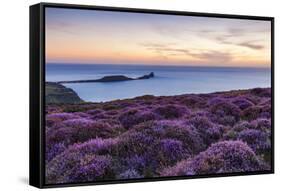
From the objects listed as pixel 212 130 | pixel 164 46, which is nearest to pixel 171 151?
pixel 212 130

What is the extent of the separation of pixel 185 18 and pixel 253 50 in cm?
101

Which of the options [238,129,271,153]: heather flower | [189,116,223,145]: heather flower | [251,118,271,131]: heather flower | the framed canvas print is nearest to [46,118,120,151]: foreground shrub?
the framed canvas print

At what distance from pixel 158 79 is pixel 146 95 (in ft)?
0.73

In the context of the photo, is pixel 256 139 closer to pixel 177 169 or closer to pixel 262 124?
pixel 262 124

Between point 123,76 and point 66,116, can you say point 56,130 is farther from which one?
point 123,76

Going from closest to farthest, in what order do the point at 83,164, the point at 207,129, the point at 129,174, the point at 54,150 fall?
1. the point at 54,150
2. the point at 83,164
3. the point at 129,174
4. the point at 207,129

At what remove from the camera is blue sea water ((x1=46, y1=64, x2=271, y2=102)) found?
7246mm

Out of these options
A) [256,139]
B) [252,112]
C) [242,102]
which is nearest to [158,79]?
[242,102]

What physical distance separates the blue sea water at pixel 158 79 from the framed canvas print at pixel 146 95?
0.4 inches

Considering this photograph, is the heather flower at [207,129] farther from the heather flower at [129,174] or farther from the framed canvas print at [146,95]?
the heather flower at [129,174]

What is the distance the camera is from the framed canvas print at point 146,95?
7086 millimetres

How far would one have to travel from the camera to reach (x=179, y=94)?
7.78 meters

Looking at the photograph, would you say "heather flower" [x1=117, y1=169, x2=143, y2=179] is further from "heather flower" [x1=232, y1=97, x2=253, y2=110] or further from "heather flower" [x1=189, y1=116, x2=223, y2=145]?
"heather flower" [x1=232, y1=97, x2=253, y2=110]

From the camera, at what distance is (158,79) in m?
Answer: 7.65
